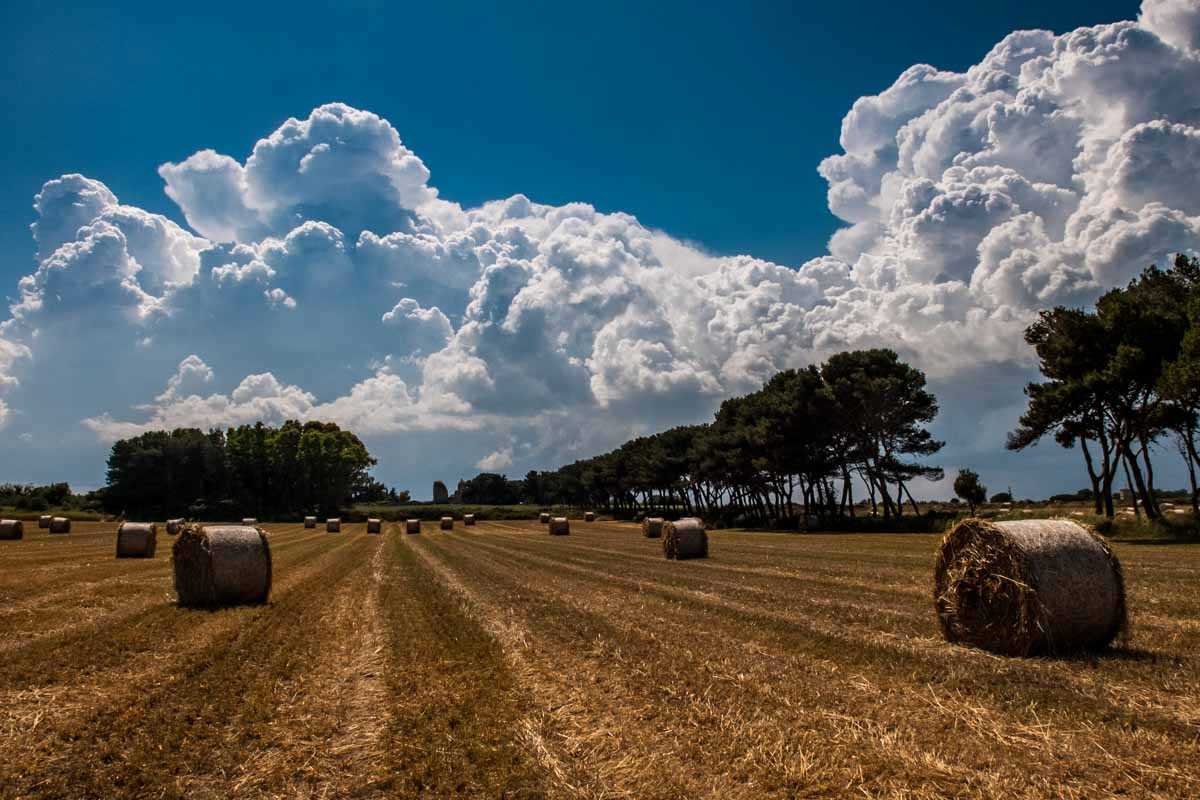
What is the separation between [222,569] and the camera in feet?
51.2

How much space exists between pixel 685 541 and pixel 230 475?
11501 cm

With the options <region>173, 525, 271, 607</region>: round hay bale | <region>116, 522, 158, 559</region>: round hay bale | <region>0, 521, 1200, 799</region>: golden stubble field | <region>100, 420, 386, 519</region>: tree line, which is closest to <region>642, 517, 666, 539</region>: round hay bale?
<region>116, 522, 158, 559</region>: round hay bale

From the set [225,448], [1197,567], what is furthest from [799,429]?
[225,448]

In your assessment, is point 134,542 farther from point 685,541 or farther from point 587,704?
point 587,704

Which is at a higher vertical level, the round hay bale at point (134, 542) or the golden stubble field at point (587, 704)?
the round hay bale at point (134, 542)

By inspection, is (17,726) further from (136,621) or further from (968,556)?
(968,556)

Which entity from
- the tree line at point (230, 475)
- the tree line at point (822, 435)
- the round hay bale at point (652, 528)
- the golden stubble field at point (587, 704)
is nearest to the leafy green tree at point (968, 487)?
the tree line at point (822, 435)

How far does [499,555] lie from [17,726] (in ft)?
83.7

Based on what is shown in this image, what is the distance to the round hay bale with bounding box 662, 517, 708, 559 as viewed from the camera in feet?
93.6

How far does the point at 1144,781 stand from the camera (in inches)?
205

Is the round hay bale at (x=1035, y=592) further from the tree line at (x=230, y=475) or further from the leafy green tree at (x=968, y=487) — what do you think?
the tree line at (x=230, y=475)

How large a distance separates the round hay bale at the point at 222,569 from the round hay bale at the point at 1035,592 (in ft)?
48.8

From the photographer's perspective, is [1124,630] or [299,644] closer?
[1124,630]

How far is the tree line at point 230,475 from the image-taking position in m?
116
